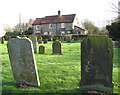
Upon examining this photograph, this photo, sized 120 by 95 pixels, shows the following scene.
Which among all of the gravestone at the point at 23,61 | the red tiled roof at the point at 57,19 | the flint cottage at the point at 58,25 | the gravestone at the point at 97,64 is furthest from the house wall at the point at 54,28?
the gravestone at the point at 97,64

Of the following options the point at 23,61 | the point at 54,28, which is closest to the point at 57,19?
the point at 54,28

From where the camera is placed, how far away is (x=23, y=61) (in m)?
4.35

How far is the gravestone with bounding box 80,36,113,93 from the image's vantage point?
3.90 m

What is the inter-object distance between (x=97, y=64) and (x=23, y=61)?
8.86ft

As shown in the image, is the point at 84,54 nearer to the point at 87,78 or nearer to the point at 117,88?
the point at 87,78

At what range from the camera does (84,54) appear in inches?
160

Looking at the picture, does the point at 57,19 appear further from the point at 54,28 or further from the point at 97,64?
the point at 97,64

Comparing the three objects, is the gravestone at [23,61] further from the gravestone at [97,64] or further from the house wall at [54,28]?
the house wall at [54,28]

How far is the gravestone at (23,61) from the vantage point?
4250 mm

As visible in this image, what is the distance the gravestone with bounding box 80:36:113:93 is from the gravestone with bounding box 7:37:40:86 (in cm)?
184

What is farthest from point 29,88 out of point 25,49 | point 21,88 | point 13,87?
point 25,49

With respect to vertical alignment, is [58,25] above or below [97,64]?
above

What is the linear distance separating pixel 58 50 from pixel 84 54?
24.8 ft

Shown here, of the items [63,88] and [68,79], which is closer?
[63,88]
